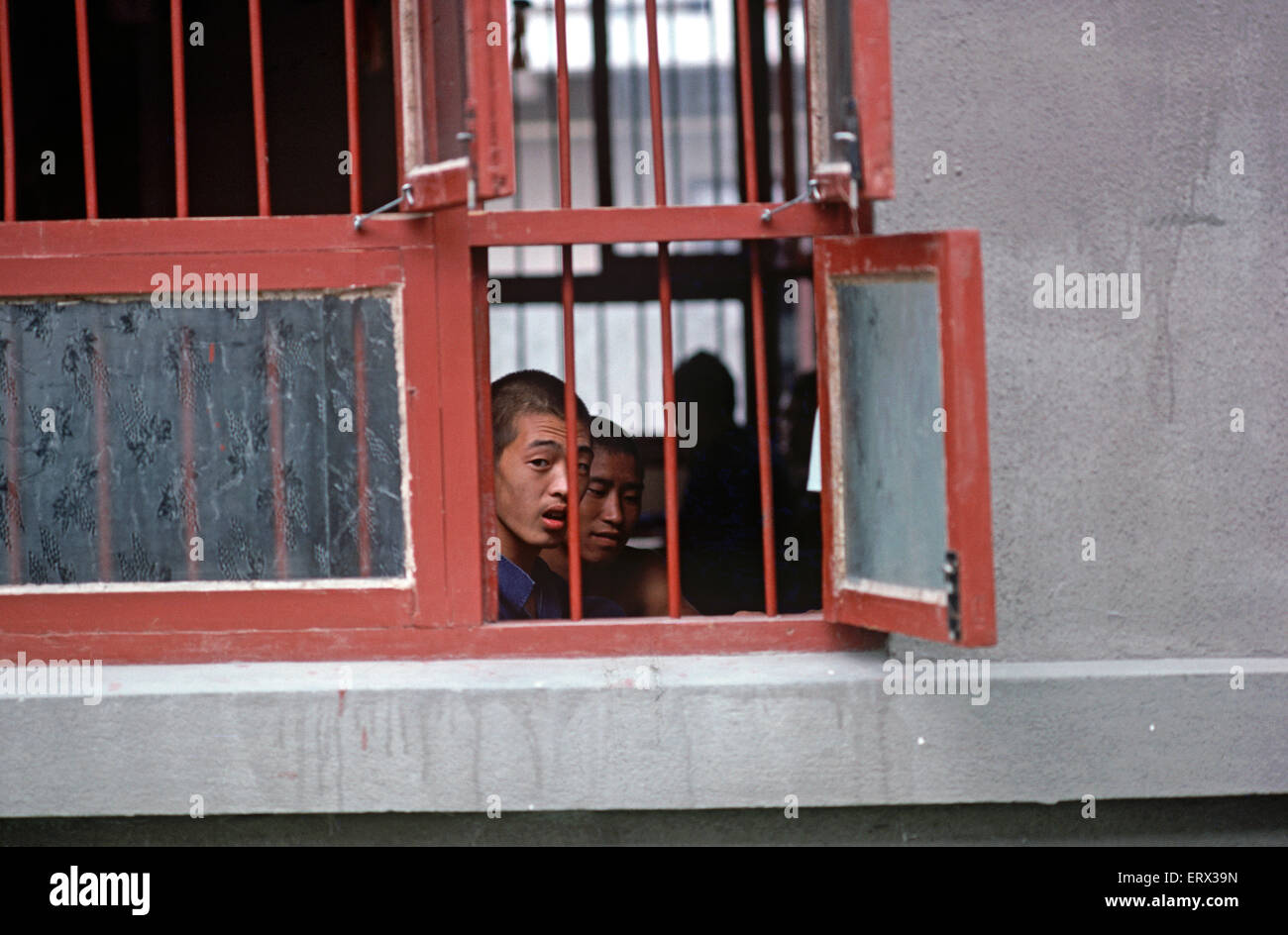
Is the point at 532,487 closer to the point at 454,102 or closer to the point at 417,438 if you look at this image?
the point at 417,438

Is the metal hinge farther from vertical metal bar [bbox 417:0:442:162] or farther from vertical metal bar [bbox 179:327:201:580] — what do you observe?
vertical metal bar [bbox 179:327:201:580]

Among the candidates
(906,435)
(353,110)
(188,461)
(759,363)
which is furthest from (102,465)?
(906,435)

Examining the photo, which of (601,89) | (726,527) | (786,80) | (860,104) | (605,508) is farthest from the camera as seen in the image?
(601,89)

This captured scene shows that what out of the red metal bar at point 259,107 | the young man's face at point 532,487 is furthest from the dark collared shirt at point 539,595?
the red metal bar at point 259,107

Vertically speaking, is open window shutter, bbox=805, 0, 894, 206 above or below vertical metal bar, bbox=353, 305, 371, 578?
above

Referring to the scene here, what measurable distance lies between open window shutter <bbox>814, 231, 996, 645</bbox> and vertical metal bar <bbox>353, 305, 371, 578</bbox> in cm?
109

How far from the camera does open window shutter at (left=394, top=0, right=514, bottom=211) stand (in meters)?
2.88

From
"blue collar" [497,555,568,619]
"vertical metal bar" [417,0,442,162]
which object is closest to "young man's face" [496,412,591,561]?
"blue collar" [497,555,568,619]

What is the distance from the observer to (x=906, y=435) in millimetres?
3031

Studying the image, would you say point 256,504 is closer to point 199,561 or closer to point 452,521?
point 199,561

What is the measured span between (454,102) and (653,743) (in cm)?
150

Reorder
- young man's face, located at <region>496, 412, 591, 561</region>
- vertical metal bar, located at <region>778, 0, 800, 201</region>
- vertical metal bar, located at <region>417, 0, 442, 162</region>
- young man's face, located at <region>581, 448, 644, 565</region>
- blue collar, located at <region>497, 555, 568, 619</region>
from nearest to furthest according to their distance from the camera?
vertical metal bar, located at <region>417, 0, 442, 162</region> → blue collar, located at <region>497, 555, 568, 619</region> → young man's face, located at <region>496, 412, 591, 561</region> → young man's face, located at <region>581, 448, 644, 565</region> → vertical metal bar, located at <region>778, 0, 800, 201</region>

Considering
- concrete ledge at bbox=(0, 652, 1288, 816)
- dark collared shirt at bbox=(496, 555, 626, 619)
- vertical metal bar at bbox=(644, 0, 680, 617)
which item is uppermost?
vertical metal bar at bbox=(644, 0, 680, 617)

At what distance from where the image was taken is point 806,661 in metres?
3.30
